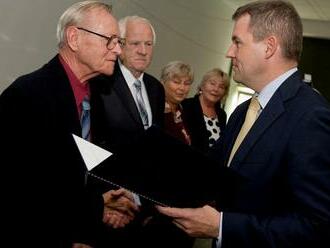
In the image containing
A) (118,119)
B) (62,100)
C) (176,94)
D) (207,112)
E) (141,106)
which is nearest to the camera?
(62,100)

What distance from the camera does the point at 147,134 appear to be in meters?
1.06

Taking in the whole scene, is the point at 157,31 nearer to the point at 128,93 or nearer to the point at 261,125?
the point at 128,93

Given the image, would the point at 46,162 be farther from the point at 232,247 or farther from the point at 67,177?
the point at 232,247

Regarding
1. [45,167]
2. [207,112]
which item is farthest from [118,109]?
[207,112]

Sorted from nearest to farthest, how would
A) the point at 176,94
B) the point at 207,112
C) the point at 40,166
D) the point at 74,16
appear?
the point at 40,166 → the point at 74,16 → the point at 176,94 → the point at 207,112

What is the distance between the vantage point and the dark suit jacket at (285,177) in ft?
3.66

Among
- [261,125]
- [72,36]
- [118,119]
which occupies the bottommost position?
[118,119]

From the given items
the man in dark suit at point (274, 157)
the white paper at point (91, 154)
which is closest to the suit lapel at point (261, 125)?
the man in dark suit at point (274, 157)

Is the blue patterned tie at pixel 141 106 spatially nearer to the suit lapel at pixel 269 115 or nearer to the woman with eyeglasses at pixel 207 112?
the woman with eyeglasses at pixel 207 112

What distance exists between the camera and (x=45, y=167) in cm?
142

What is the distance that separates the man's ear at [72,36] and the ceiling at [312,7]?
16.8ft

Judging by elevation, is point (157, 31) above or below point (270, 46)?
below

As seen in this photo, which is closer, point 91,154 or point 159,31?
point 91,154

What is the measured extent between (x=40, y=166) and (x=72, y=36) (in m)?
0.61
